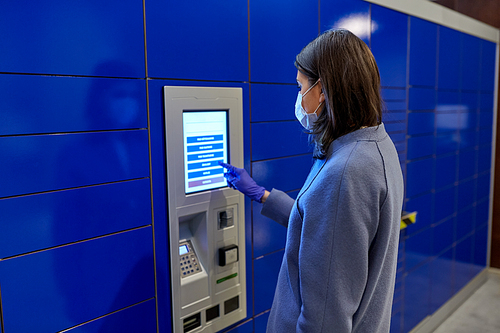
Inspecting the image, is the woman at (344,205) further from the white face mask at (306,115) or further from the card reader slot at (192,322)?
the card reader slot at (192,322)

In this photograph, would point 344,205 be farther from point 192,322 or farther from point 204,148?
point 192,322

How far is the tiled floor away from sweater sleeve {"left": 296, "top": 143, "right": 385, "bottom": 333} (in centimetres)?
321

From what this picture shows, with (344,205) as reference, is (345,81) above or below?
above

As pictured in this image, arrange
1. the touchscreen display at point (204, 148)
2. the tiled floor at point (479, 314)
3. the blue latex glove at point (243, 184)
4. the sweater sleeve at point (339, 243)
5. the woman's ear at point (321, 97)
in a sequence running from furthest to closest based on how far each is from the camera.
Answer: the tiled floor at point (479, 314)
the blue latex glove at point (243, 184)
the touchscreen display at point (204, 148)
the woman's ear at point (321, 97)
the sweater sleeve at point (339, 243)

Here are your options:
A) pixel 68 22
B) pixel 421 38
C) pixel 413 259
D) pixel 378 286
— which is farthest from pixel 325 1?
pixel 413 259

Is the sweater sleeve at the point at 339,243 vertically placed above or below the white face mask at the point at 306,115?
below

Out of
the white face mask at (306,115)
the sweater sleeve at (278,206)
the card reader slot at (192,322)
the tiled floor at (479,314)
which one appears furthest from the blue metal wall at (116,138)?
the tiled floor at (479,314)

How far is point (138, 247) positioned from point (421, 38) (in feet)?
9.41

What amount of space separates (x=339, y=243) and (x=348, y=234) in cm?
4

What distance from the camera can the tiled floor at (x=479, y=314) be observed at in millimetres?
3982

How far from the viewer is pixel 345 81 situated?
52.0 inches

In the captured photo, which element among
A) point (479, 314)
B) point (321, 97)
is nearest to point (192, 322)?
point (321, 97)

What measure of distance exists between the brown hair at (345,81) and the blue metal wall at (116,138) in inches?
28.6

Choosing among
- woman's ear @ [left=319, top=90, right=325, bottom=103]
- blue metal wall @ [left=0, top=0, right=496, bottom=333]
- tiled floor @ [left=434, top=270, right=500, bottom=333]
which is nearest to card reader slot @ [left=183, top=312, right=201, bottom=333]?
blue metal wall @ [left=0, top=0, right=496, bottom=333]
